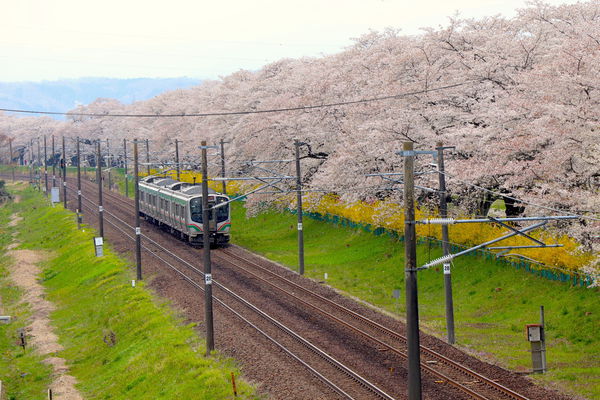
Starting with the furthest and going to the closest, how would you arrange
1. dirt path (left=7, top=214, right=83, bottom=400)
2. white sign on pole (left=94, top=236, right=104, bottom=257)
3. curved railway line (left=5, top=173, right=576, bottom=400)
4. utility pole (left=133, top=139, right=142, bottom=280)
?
white sign on pole (left=94, top=236, right=104, bottom=257), utility pole (left=133, top=139, right=142, bottom=280), dirt path (left=7, top=214, right=83, bottom=400), curved railway line (left=5, top=173, right=576, bottom=400)

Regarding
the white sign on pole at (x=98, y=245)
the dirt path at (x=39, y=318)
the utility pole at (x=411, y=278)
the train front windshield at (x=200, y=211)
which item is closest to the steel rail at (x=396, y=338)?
the utility pole at (x=411, y=278)

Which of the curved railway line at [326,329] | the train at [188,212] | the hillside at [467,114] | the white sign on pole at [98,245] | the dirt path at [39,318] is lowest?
the dirt path at [39,318]

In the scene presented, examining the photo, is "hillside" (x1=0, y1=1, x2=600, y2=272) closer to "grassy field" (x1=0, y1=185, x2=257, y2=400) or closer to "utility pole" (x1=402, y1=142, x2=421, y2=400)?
"utility pole" (x1=402, y1=142, x2=421, y2=400)

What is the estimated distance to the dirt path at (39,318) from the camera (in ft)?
77.7

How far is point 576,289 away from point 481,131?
22.8ft

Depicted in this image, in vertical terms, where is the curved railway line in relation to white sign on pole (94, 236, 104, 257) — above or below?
below

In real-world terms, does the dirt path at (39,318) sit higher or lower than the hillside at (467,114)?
lower

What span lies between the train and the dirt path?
8747 mm

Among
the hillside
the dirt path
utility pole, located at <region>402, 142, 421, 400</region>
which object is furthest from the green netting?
the dirt path

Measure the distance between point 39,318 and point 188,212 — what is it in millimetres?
11297

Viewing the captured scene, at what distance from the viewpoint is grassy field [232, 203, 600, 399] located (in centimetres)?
2009

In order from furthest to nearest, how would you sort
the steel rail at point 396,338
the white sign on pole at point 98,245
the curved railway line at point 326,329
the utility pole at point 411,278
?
the white sign on pole at point 98,245 < the curved railway line at point 326,329 < the steel rail at point 396,338 < the utility pole at point 411,278

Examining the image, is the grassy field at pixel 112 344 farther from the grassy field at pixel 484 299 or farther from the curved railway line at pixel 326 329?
the grassy field at pixel 484 299

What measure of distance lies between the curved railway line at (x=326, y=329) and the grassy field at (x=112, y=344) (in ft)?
7.85
